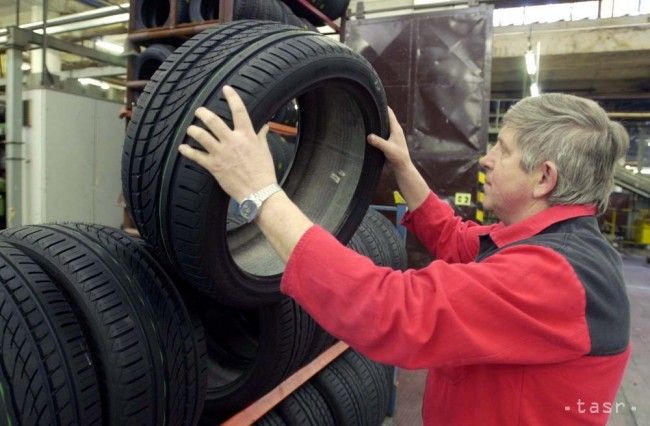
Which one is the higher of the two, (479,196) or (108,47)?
(108,47)

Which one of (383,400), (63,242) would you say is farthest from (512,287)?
(383,400)

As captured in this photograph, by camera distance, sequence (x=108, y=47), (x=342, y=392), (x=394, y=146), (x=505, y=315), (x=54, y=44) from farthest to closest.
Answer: (x=108, y=47) → (x=54, y=44) → (x=342, y=392) → (x=394, y=146) → (x=505, y=315)

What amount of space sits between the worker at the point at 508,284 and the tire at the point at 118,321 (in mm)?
410

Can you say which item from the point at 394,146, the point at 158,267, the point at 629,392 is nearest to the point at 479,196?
the point at 629,392

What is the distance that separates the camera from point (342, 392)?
2.28 meters

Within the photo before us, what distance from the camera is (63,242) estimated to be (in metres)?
1.23

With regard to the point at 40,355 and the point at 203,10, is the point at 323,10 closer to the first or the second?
the point at 203,10

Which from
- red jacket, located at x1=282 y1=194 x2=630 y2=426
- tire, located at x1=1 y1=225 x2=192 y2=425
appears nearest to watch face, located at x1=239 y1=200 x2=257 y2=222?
red jacket, located at x1=282 y1=194 x2=630 y2=426

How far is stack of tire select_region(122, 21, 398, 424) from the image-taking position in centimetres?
109

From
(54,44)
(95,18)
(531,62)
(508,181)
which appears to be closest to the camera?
(508,181)

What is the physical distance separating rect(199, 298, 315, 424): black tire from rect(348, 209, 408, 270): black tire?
0.63m

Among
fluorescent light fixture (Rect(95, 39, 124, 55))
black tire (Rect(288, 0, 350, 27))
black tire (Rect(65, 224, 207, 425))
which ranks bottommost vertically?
black tire (Rect(65, 224, 207, 425))

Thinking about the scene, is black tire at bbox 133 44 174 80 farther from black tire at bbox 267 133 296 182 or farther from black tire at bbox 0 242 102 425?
black tire at bbox 0 242 102 425

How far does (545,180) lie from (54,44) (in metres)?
5.52
